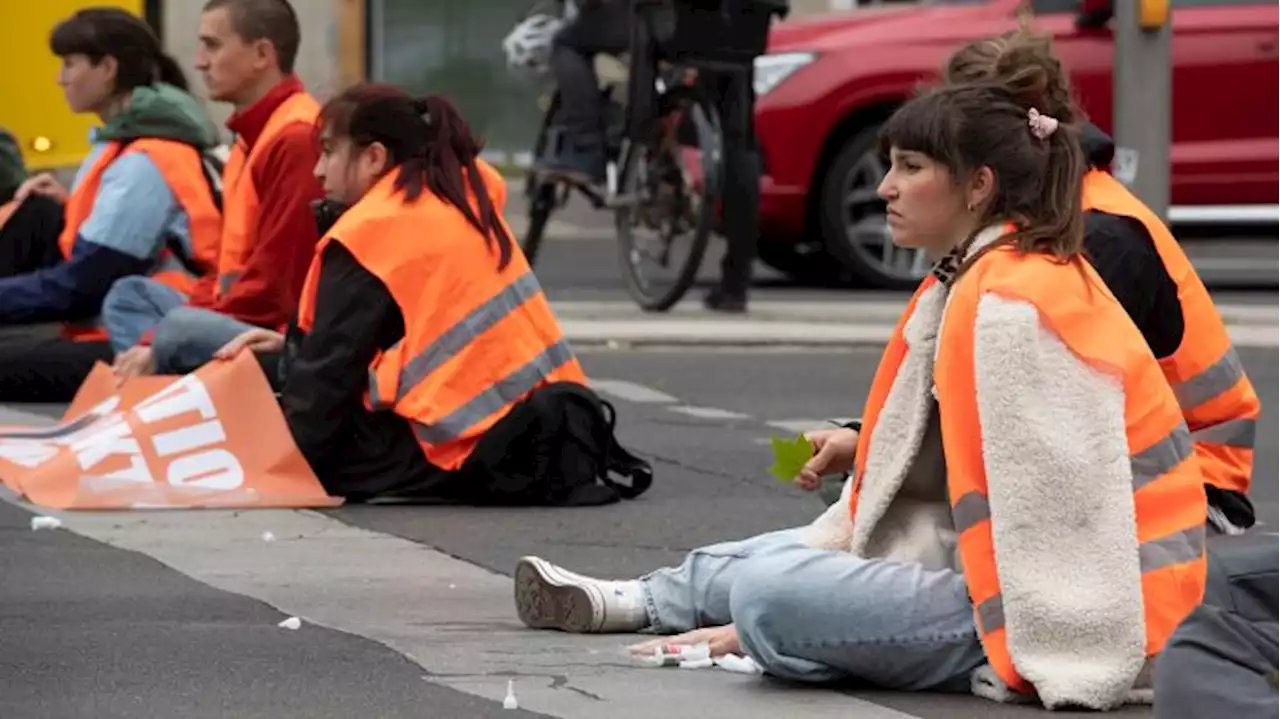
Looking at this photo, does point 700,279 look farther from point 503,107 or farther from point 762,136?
point 503,107

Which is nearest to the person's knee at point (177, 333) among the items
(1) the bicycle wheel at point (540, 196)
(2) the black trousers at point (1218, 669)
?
(2) the black trousers at point (1218, 669)

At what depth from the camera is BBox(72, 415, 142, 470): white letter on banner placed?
909 centimetres

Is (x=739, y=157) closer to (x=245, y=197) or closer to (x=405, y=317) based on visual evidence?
(x=245, y=197)

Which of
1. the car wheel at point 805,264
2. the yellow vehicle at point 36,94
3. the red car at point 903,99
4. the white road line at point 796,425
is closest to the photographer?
the white road line at point 796,425

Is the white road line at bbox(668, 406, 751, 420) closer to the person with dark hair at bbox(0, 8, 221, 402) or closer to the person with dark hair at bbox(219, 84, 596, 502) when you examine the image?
the person with dark hair at bbox(0, 8, 221, 402)

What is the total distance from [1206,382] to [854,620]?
4.21ft

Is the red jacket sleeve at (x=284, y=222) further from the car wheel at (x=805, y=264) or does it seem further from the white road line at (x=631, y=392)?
the car wheel at (x=805, y=264)

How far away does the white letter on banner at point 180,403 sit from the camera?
9172mm

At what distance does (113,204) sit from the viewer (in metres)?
11.1

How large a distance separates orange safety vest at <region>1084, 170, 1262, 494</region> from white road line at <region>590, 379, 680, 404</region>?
5.27m

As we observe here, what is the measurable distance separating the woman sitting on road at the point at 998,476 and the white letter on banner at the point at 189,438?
122 inches

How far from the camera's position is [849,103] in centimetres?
1694

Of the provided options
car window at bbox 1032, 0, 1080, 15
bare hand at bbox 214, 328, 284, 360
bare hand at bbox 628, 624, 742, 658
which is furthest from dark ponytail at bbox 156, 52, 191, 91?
car window at bbox 1032, 0, 1080, 15

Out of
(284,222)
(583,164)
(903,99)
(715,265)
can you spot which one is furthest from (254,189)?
(715,265)
